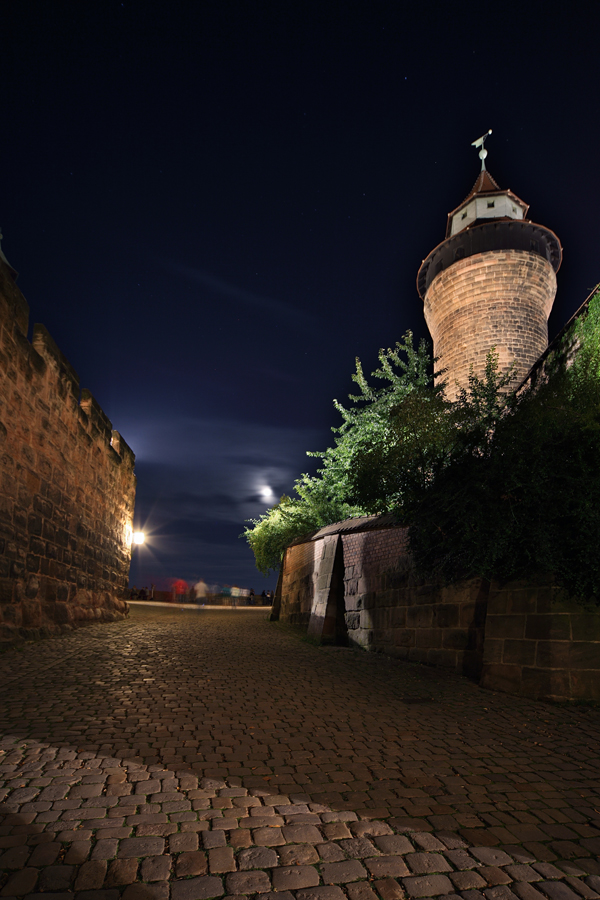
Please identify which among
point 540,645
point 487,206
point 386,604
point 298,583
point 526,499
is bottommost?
point 540,645

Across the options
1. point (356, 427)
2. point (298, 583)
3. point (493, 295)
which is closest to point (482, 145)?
point (493, 295)

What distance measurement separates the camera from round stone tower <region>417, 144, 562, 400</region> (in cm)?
2123

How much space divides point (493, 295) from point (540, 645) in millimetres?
19371

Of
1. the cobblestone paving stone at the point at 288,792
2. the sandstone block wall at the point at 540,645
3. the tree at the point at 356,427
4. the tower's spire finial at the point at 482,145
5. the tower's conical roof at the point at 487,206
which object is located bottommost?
the cobblestone paving stone at the point at 288,792

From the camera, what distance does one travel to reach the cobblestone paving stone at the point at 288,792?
2.09m

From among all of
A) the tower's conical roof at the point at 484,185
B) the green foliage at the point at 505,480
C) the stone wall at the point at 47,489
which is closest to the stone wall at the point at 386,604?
the green foliage at the point at 505,480

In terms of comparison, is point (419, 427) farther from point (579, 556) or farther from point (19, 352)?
point (19, 352)

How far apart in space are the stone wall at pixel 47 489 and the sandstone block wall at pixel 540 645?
641cm

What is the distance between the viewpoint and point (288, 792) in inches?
114

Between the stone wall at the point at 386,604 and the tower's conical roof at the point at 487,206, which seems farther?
the tower's conical roof at the point at 487,206

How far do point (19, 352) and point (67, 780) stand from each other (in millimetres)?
6616

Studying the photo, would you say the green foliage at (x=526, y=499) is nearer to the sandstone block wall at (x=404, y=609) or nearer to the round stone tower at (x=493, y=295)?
the sandstone block wall at (x=404, y=609)

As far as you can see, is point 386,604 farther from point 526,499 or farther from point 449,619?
point 526,499

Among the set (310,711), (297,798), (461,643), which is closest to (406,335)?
(461,643)
